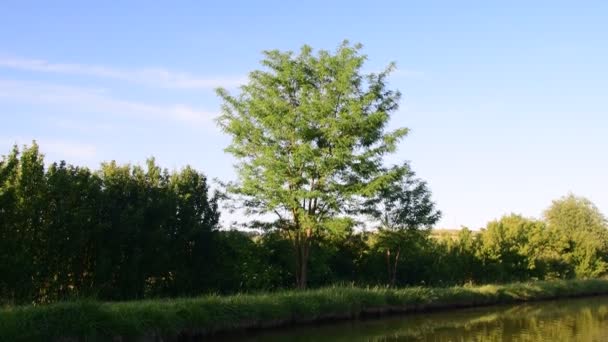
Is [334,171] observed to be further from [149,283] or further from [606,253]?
[606,253]

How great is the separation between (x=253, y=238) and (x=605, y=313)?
59.3ft

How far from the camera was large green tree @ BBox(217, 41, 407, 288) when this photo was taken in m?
24.6

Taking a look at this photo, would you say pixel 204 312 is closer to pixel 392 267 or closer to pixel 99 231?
pixel 99 231

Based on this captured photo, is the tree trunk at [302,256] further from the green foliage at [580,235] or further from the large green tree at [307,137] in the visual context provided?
the green foliage at [580,235]

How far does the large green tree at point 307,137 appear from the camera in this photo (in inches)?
969

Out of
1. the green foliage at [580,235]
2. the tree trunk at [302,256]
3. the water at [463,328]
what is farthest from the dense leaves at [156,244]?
the green foliage at [580,235]

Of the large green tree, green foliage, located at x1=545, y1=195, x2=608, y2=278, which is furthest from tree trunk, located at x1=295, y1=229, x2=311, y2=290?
green foliage, located at x1=545, y1=195, x2=608, y2=278

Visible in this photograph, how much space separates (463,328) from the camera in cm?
2156

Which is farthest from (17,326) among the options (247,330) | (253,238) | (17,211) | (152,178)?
(253,238)

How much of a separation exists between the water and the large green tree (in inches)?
213

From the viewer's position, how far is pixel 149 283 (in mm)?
21438

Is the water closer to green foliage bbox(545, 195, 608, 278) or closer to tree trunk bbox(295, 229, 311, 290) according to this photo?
tree trunk bbox(295, 229, 311, 290)

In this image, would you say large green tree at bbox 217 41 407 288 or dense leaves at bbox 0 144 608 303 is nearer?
dense leaves at bbox 0 144 608 303

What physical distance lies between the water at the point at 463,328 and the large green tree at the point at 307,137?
5.40m
